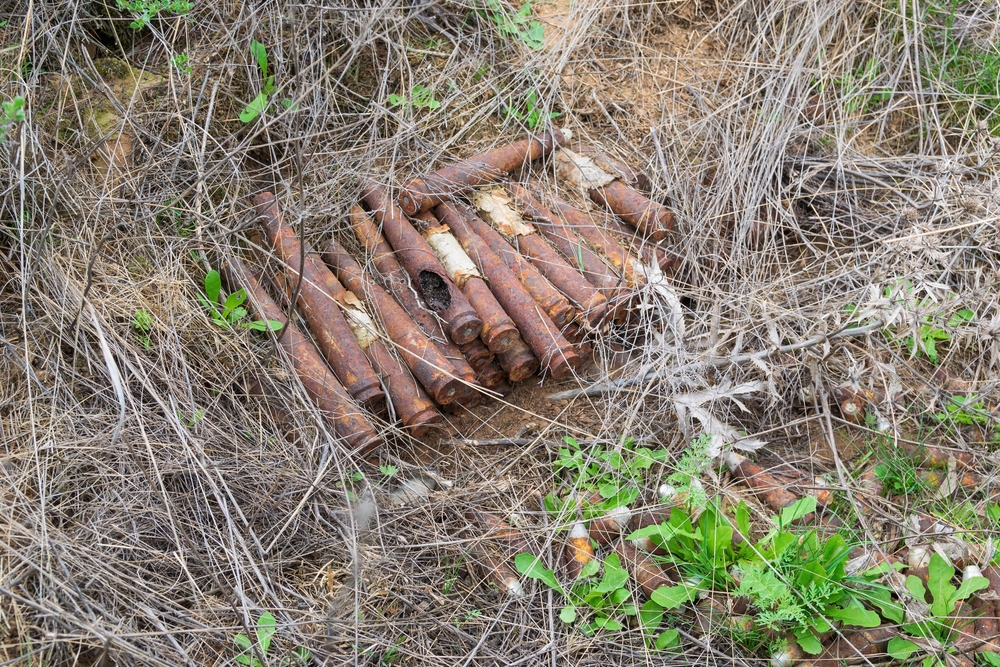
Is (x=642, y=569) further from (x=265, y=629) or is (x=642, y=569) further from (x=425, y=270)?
(x=425, y=270)

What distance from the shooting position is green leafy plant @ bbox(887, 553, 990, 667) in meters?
2.39

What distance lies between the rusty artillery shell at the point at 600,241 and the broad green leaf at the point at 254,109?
1.43 metres

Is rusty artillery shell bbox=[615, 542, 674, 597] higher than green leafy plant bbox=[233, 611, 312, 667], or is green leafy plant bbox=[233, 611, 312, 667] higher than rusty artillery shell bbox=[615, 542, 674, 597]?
green leafy plant bbox=[233, 611, 312, 667]

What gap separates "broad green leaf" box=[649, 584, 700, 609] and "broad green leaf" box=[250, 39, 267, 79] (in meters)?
2.93

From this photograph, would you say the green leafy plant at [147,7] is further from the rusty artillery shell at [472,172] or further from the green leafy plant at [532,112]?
the green leafy plant at [532,112]

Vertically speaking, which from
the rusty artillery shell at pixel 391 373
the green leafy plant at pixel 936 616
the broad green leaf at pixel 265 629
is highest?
the rusty artillery shell at pixel 391 373

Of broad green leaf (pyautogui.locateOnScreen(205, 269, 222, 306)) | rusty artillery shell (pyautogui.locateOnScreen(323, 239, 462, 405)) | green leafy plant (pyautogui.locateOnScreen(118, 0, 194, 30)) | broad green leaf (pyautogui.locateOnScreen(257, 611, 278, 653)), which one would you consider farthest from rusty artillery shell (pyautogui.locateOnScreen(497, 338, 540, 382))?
green leafy plant (pyautogui.locateOnScreen(118, 0, 194, 30))

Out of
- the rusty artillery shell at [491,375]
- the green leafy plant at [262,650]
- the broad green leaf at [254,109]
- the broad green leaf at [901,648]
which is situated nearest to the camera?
the green leafy plant at [262,650]

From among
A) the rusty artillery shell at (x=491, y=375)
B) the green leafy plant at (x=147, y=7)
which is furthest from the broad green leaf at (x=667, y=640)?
the green leafy plant at (x=147, y=7)

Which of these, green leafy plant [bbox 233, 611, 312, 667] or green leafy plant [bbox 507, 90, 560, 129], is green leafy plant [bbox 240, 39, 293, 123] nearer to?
green leafy plant [bbox 507, 90, 560, 129]

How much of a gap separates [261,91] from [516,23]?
1501 millimetres

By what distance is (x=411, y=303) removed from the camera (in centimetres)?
323

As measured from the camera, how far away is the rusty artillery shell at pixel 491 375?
320cm

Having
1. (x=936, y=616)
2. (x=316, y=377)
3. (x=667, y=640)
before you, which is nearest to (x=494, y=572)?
(x=667, y=640)
